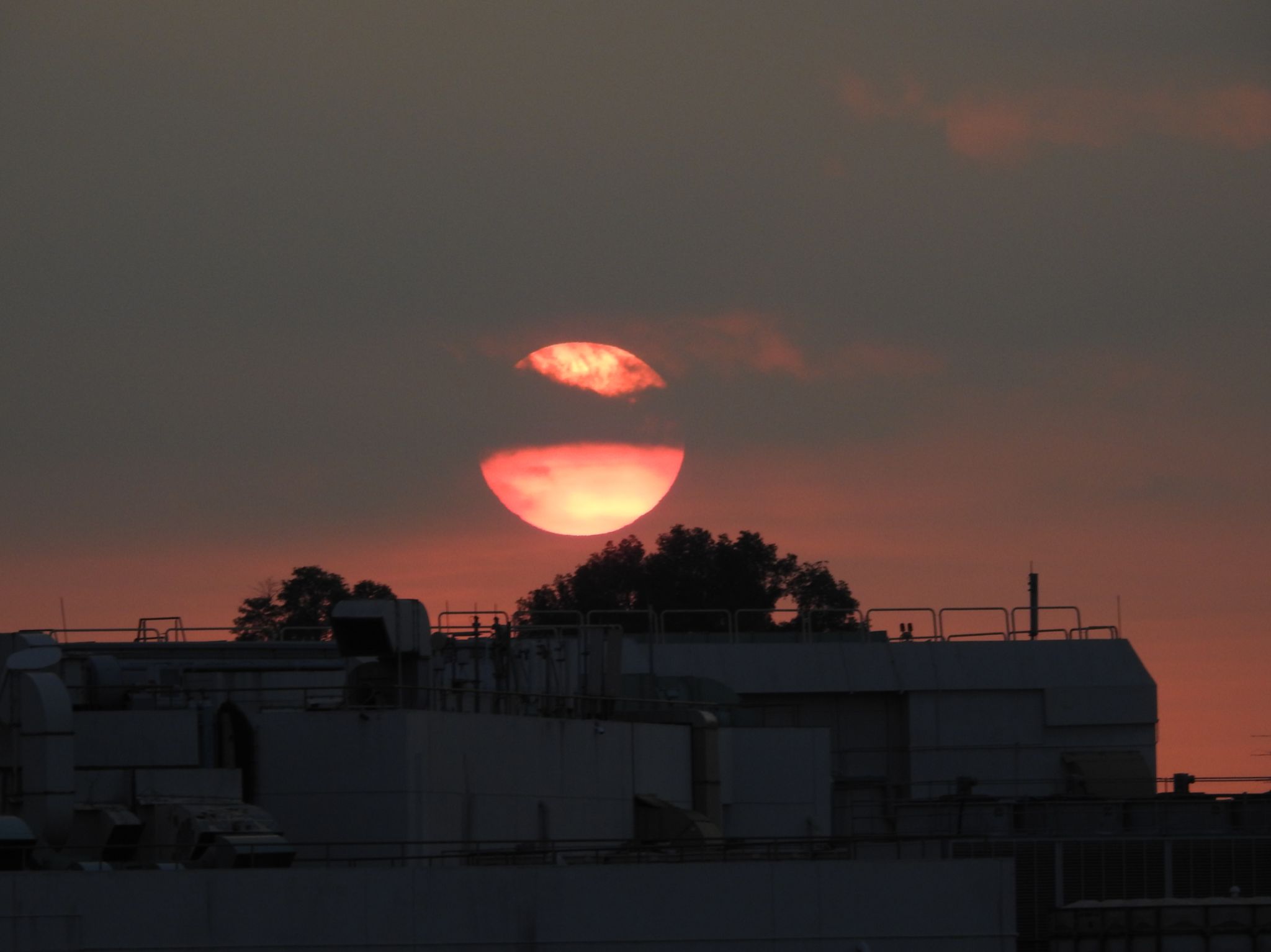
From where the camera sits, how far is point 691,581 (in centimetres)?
14150

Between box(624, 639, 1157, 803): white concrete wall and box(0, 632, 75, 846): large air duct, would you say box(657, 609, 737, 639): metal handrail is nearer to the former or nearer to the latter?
box(624, 639, 1157, 803): white concrete wall

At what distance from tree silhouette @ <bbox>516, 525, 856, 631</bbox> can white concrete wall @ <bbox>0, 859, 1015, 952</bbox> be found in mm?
99952

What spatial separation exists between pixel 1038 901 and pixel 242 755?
2005 cm

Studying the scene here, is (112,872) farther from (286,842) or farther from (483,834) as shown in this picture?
(483,834)

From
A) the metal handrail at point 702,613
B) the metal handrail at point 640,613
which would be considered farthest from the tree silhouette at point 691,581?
the metal handrail at point 640,613

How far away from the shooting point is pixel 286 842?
3934 cm

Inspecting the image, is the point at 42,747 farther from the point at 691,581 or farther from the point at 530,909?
the point at 691,581

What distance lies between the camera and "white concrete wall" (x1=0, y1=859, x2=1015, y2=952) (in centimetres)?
3603

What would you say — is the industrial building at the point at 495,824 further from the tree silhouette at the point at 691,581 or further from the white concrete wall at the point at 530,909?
the tree silhouette at the point at 691,581

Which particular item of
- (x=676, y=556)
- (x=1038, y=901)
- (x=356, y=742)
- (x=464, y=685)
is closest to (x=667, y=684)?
(x=464, y=685)

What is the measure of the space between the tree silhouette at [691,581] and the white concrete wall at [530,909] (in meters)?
100.0

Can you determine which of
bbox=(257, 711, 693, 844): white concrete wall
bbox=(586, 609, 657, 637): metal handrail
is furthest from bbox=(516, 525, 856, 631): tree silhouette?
bbox=(257, 711, 693, 844): white concrete wall

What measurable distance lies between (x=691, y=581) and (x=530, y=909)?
104477mm

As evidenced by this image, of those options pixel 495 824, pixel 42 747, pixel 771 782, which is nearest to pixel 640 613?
pixel 771 782
